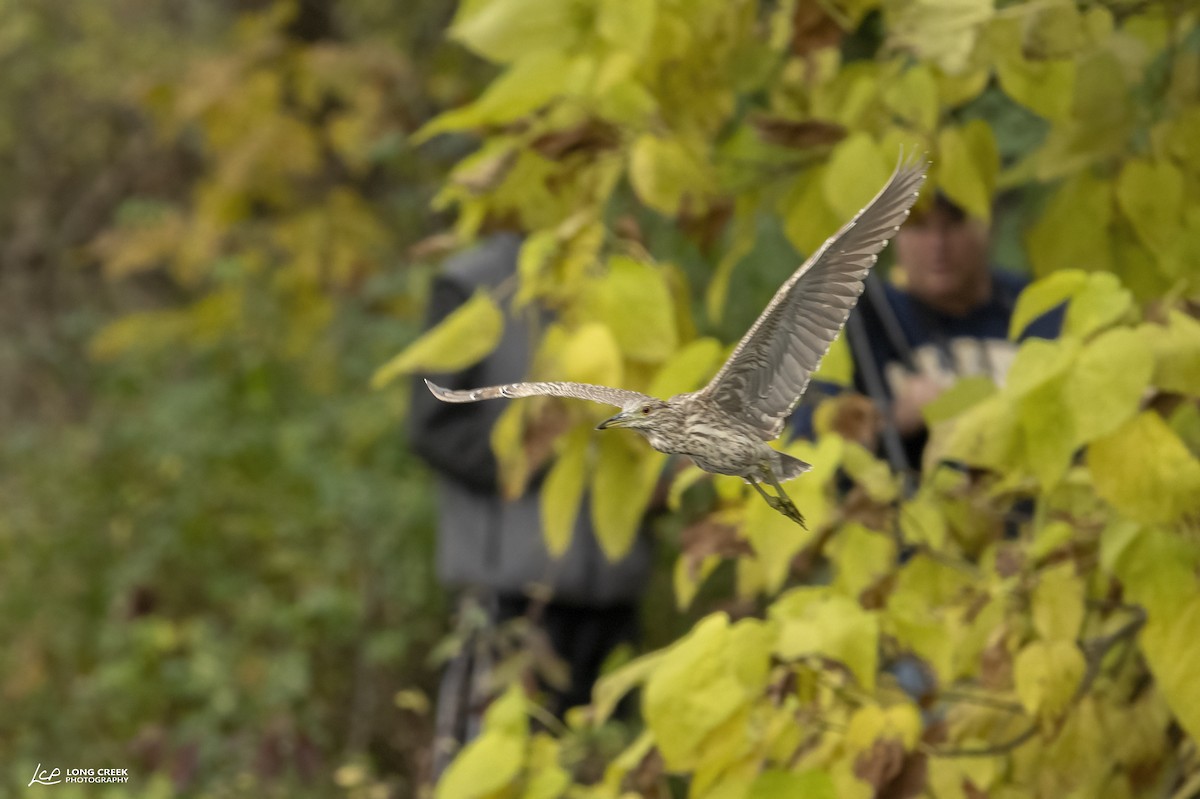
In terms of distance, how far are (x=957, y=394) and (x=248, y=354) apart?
5.04 metres

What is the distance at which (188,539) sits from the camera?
20.4ft

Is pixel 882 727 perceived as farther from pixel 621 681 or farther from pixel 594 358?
pixel 594 358

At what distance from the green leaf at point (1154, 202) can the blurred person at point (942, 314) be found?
0.99 meters

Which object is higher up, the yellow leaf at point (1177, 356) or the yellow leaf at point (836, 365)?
the yellow leaf at point (1177, 356)

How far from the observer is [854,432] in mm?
2023

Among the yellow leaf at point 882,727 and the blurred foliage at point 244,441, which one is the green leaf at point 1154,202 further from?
the blurred foliage at point 244,441

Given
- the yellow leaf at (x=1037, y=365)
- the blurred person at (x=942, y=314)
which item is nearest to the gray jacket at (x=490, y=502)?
the blurred person at (x=942, y=314)

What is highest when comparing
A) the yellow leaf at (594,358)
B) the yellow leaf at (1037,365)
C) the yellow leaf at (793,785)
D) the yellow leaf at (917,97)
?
the yellow leaf at (917,97)

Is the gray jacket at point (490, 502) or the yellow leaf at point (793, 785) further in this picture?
the gray jacket at point (490, 502)

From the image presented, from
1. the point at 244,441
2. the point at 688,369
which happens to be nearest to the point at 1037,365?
the point at 688,369

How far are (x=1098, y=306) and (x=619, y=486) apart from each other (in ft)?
2.17

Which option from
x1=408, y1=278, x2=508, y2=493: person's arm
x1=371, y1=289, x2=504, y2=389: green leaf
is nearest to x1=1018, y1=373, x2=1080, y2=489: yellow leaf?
x1=371, y1=289, x2=504, y2=389: green leaf

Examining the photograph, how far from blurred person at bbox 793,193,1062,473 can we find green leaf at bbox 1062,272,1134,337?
129 cm

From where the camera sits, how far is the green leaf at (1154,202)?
1911mm
